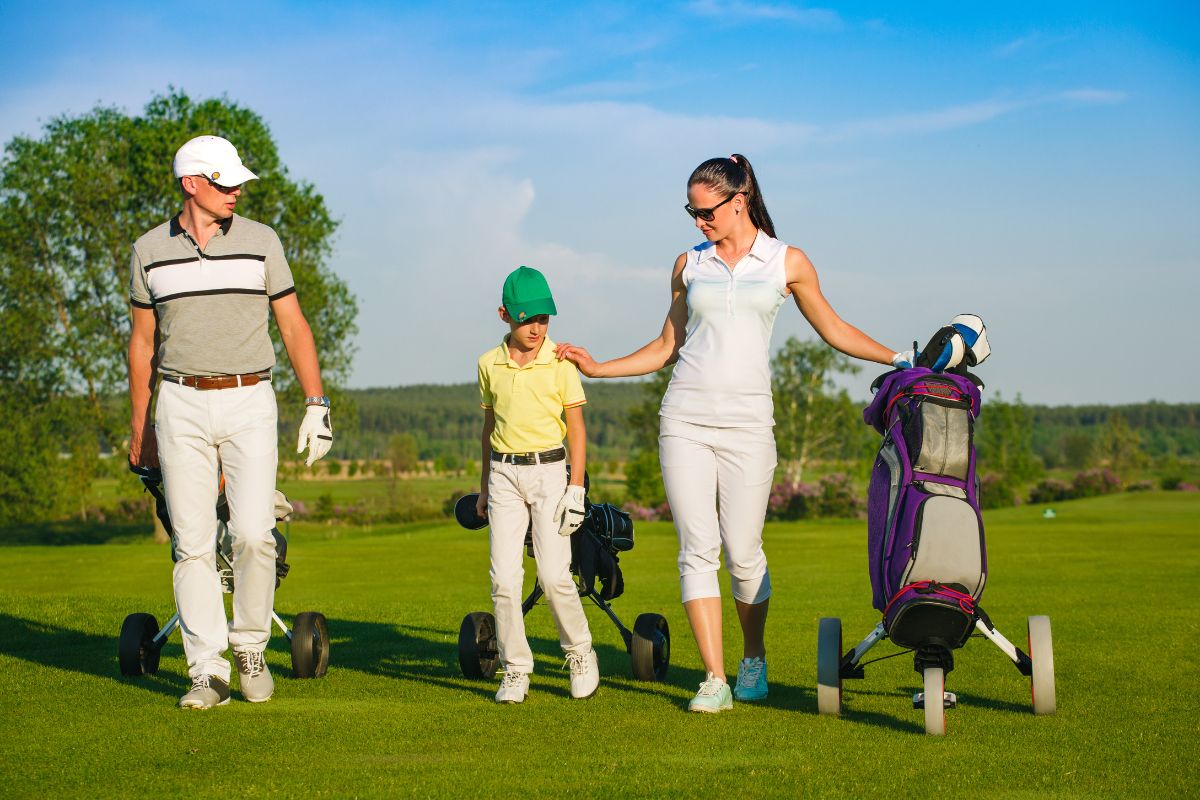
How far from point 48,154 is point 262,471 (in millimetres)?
36429

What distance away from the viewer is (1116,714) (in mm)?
6258

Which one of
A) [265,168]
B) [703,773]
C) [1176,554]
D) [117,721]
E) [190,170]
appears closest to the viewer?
[703,773]

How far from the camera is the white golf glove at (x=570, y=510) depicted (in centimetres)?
681

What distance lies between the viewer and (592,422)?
177 meters

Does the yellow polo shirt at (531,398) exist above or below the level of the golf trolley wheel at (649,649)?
above

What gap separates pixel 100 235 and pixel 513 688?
3529 cm

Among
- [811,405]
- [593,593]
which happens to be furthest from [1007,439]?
[593,593]

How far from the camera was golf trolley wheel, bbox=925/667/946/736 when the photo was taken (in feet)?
18.6

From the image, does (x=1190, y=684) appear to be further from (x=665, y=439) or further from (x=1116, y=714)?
(x=665, y=439)

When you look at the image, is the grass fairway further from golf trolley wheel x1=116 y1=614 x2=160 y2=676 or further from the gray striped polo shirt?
the gray striped polo shirt

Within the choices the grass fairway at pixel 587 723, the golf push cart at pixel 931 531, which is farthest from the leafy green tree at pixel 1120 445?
the golf push cart at pixel 931 531

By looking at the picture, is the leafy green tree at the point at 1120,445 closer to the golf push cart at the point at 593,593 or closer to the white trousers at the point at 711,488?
the golf push cart at the point at 593,593

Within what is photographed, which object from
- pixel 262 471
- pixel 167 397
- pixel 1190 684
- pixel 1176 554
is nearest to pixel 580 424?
pixel 262 471

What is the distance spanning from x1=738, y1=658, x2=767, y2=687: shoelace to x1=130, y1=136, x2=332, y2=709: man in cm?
239
